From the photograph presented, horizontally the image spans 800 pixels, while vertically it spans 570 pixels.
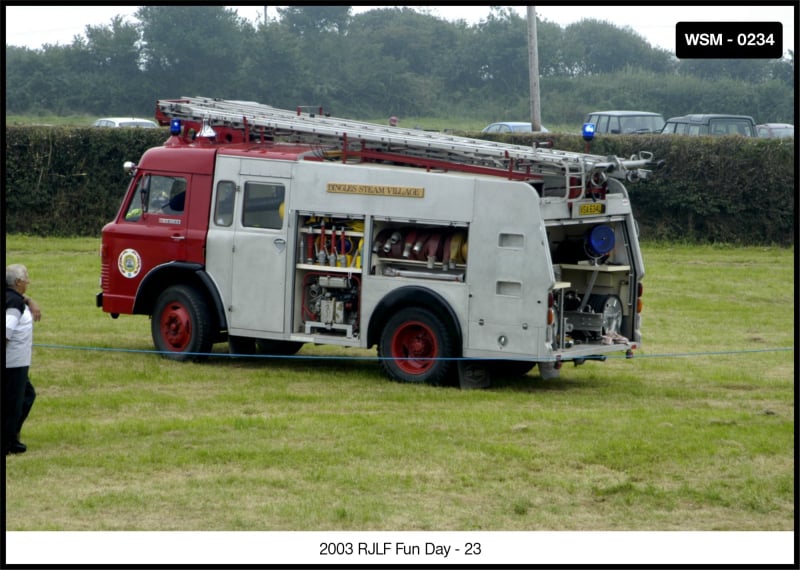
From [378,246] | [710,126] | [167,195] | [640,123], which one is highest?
[640,123]

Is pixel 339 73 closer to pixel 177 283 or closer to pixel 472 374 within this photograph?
pixel 177 283

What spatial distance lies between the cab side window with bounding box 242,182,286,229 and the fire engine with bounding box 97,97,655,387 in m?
0.02

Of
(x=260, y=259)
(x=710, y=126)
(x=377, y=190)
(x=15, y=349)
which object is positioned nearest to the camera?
(x=15, y=349)

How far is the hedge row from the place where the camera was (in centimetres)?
2731

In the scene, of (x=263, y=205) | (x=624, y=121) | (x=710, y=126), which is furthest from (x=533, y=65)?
(x=263, y=205)

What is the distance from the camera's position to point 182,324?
591 inches

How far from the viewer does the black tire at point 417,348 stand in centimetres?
1343

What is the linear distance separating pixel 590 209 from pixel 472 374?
2.13 meters

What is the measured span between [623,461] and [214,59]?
3676cm

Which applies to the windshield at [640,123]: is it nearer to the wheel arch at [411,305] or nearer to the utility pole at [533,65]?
the utility pole at [533,65]

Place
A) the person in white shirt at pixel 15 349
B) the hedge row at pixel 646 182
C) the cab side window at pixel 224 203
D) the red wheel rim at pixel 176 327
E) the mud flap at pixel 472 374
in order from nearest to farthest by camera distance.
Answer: the person in white shirt at pixel 15 349 < the mud flap at pixel 472 374 < the cab side window at pixel 224 203 < the red wheel rim at pixel 176 327 < the hedge row at pixel 646 182

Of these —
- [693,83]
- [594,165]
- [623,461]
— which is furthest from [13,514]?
[693,83]

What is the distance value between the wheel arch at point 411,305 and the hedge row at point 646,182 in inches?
592

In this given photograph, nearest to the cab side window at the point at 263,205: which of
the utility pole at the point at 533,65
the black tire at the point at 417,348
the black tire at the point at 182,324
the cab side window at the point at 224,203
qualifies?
the cab side window at the point at 224,203
